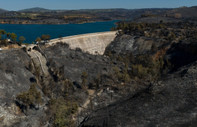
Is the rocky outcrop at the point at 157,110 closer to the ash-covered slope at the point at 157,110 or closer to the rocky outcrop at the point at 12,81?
the ash-covered slope at the point at 157,110

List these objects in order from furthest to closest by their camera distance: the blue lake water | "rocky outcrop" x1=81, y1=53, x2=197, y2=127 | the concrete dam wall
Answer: the blue lake water
the concrete dam wall
"rocky outcrop" x1=81, y1=53, x2=197, y2=127

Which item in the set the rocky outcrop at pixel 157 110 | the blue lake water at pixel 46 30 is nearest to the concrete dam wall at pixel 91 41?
the blue lake water at pixel 46 30

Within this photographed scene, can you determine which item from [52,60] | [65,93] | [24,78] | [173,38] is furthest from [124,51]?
[24,78]

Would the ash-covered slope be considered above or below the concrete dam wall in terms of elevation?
below

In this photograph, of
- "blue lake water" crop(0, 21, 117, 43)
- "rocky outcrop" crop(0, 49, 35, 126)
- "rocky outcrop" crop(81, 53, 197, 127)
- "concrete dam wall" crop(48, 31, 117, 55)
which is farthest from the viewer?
"blue lake water" crop(0, 21, 117, 43)

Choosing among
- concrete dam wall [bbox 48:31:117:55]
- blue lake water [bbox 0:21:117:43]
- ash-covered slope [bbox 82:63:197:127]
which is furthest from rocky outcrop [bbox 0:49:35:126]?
blue lake water [bbox 0:21:117:43]

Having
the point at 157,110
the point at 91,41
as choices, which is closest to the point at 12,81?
the point at 157,110

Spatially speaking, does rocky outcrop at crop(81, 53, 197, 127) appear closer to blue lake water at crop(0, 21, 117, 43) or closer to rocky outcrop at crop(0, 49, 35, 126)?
rocky outcrop at crop(0, 49, 35, 126)

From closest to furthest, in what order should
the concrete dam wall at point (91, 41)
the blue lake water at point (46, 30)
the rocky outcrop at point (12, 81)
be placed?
the rocky outcrop at point (12, 81) < the concrete dam wall at point (91, 41) < the blue lake water at point (46, 30)
